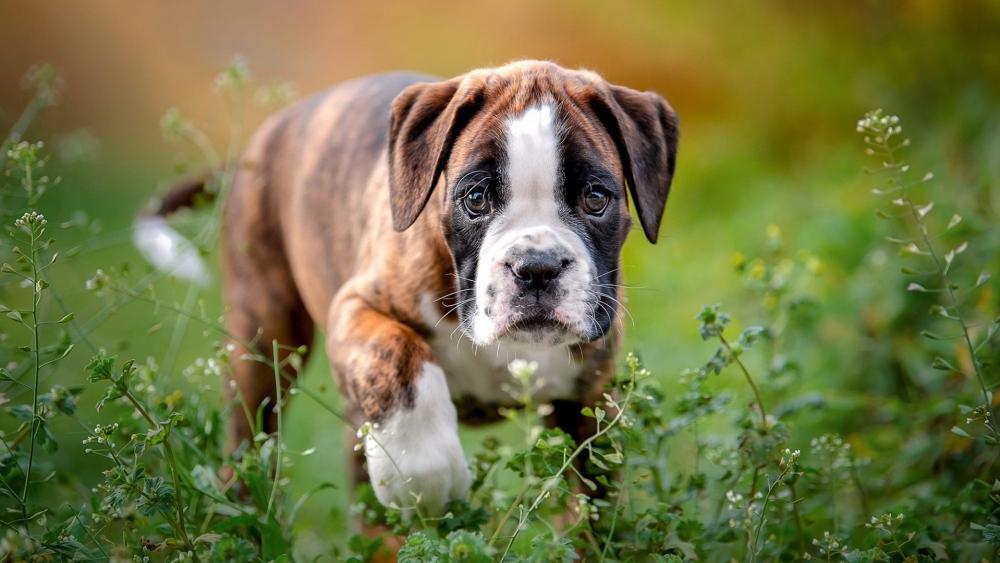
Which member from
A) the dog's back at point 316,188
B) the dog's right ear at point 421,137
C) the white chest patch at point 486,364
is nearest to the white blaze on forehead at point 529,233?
the dog's right ear at point 421,137

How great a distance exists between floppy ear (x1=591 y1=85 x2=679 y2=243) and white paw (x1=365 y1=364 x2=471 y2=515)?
2.79 ft

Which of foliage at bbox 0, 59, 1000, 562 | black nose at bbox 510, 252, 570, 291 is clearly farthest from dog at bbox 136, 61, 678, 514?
foliage at bbox 0, 59, 1000, 562

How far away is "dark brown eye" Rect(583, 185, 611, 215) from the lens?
10.8 feet

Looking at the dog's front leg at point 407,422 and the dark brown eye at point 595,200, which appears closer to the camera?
the dog's front leg at point 407,422

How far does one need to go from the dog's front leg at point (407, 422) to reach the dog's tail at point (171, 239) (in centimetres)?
87

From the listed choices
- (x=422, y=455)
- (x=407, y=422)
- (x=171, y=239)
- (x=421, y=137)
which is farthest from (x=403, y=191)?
(x=171, y=239)

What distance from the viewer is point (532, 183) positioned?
10.6 ft

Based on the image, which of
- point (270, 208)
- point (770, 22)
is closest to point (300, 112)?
point (270, 208)

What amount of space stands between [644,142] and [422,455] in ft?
3.94

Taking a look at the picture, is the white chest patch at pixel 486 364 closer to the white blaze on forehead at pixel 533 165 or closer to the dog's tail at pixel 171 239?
the white blaze on forehead at pixel 533 165

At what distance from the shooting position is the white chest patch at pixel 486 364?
3.61 meters

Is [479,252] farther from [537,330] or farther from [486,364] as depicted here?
[486,364]

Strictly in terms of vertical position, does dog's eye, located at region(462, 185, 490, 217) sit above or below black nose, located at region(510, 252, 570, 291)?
above

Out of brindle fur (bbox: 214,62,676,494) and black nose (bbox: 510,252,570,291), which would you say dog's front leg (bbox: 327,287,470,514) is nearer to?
brindle fur (bbox: 214,62,676,494)
